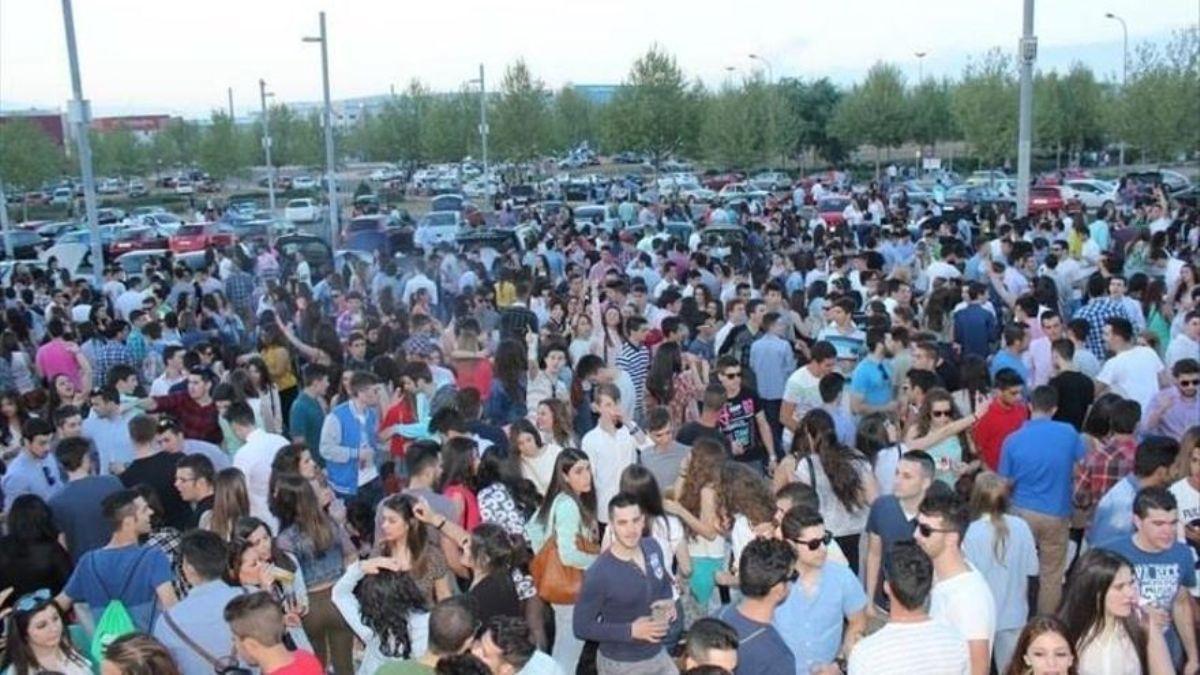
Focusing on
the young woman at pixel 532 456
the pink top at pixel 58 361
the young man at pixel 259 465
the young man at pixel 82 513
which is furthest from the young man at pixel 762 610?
the pink top at pixel 58 361

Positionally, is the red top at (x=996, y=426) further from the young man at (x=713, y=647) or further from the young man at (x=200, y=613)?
the young man at (x=200, y=613)

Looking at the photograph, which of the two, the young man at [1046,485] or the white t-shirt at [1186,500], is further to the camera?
the young man at [1046,485]

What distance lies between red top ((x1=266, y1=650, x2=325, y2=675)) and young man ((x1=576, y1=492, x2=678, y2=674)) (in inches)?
47.3

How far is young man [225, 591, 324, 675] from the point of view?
15.8ft

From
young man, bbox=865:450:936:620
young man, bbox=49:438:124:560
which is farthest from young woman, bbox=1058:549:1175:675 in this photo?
young man, bbox=49:438:124:560

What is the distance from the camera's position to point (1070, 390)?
9.03 metres

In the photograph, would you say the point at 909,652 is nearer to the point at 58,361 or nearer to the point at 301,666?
the point at 301,666

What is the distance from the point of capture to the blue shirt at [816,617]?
17.5 ft

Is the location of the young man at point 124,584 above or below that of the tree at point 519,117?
below

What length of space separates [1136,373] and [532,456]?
4887 millimetres

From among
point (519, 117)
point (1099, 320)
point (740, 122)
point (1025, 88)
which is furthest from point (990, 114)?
point (1099, 320)

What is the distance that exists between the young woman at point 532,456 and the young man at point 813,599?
2.33 meters

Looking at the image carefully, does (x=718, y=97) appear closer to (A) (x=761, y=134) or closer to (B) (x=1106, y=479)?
(A) (x=761, y=134)

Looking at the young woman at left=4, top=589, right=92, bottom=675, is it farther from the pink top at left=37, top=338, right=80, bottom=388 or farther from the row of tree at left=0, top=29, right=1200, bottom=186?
the row of tree at left=0, top=29, right=1200, bottom=186
